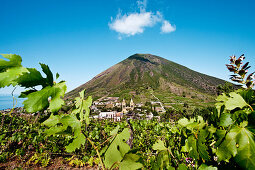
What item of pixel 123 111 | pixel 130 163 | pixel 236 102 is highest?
pixel 236 102

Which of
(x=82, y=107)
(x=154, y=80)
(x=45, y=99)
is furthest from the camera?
(x=154, y=80)

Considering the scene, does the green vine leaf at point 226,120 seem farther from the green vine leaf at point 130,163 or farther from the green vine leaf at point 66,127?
the green vine leaf at point 66,127

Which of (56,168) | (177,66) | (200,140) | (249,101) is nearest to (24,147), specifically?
(56,168)

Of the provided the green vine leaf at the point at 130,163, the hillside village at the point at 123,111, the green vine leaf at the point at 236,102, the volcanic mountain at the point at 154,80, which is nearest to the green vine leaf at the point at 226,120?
the green vine leaf at the point at 236,102

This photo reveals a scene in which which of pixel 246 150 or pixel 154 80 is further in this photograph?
pixel 154 80

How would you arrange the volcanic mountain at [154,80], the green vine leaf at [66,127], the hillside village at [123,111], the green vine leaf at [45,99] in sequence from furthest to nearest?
the volcanic mountain at [154,80], the hillside village at [123,111], the green vine leaf at [66,127], the green vine leaf at [45,99]

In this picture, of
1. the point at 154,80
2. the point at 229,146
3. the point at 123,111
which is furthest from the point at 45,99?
the point at 154,80

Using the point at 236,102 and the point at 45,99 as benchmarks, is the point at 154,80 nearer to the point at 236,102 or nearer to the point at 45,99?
the point at 236,102

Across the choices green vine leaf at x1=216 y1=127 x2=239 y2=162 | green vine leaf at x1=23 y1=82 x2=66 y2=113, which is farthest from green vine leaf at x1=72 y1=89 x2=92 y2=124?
green vine leaf at x1=216 y1=127 x2=239 y2=162

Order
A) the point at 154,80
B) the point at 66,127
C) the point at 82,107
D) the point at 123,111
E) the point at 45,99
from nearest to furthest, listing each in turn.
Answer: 1. the point at 45,99
2. the point at 66,127
3. the point at 82,107
4. the point at 123,111
5. the point at 154,80

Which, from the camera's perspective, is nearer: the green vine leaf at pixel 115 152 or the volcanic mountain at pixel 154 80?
the green vine leaf at pixel 115 152
